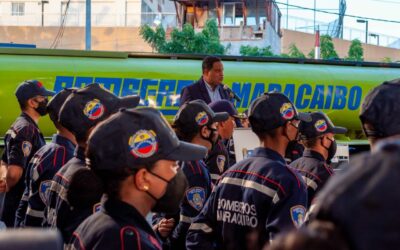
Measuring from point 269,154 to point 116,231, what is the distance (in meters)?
1.61

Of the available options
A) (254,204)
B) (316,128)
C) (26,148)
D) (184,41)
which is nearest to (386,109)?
(254,204)

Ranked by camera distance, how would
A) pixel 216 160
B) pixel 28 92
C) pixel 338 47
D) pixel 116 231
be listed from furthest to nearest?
pixel 338 47 → pixel 28 92 → pixel 216 160 → pixel 116 231

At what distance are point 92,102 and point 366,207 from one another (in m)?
3.45

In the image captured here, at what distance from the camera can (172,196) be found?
118 inches

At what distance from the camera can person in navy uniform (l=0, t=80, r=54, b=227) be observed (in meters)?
6.80

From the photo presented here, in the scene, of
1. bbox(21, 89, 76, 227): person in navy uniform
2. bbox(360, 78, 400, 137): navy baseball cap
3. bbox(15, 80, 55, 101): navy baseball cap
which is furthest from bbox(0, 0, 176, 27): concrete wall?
bbox(360, 78, 400, 137): navy baseball cap

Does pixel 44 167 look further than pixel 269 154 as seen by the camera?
Yes

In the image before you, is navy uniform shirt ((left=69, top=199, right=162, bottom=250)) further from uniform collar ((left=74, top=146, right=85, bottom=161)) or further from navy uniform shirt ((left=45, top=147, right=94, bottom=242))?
uniform collar ((left=74, top=146, right=85, bottom=161))

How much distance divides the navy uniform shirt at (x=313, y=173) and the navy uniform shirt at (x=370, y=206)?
→ 4.31 metres

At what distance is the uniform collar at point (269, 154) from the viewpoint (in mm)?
4133

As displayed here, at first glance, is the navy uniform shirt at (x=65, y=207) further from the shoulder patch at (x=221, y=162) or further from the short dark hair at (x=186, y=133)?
the shoulder patch at (x=221, y=162)

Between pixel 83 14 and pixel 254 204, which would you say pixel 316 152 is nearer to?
pixel 254 204

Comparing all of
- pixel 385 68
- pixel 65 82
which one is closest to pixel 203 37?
pixel 385 68

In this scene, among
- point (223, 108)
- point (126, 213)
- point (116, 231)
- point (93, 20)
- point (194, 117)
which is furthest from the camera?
point (93, 20)
